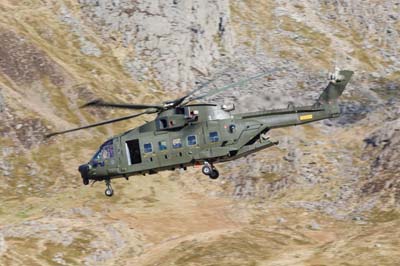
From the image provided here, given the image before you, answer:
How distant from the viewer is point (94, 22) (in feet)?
334

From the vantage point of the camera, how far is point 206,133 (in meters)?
40.3

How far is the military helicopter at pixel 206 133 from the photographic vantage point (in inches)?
1580

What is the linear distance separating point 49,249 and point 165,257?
33.9ft

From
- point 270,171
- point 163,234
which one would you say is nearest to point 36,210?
point 163,234

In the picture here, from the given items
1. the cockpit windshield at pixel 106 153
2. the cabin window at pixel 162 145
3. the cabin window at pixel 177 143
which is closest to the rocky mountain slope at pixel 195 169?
the cockpit windshield at pixel 106 153

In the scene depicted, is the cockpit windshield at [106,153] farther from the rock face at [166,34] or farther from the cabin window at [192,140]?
the rock face at [166,34]

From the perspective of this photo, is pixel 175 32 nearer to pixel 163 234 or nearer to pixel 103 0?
pixel 103 0

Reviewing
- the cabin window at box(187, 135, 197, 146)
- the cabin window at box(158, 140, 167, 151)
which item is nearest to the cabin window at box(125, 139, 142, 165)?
the cabin window at box(158, 140, 167, 151)

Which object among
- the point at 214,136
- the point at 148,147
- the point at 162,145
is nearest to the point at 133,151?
the point at 148,147

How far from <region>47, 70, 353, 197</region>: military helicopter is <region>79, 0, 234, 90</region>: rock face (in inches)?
2148

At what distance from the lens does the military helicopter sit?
132ft

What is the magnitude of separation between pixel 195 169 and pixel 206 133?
4143cm

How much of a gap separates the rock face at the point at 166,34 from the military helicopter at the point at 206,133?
179 ft

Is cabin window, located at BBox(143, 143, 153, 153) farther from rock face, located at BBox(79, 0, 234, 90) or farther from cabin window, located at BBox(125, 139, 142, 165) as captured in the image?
rock face, located at BBox(79, 0, 234, 90)
